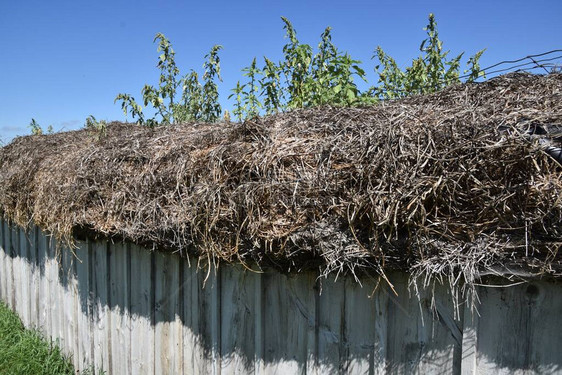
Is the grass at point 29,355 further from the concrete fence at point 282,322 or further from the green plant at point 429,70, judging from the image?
the green plant at point 429,70

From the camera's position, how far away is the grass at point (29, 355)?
14.6 ft

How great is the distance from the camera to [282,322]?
8.04 ft

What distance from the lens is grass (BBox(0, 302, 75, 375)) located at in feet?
14.6

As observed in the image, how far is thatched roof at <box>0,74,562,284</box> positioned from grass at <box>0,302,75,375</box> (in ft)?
7.53

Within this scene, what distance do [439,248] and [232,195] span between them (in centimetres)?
110

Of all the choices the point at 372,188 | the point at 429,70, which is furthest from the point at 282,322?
the point at 429,70

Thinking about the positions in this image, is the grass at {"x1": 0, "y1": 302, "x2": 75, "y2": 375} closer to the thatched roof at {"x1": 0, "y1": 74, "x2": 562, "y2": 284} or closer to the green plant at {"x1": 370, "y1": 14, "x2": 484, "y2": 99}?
the thatched roof at {"x1": 0, "y1": 74, "x2": 562, "y2": 284}

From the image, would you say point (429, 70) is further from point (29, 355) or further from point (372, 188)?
point (29, 355)

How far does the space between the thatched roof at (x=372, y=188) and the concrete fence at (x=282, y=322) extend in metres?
0.20

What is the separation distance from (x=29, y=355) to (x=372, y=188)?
473cm

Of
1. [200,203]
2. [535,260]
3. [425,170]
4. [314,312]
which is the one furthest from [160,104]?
[535,260]

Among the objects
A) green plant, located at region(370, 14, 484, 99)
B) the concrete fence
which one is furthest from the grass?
green plant, located at region(370, 14, 484, 99)

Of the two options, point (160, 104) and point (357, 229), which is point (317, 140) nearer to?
point (357, 229)

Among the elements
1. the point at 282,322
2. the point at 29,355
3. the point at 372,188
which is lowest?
the point at 29,355
